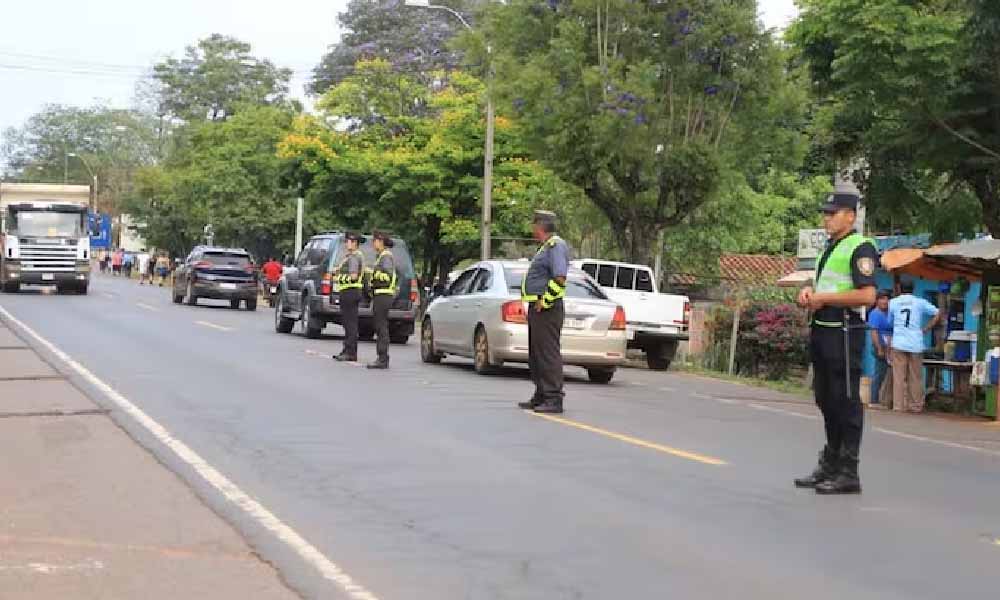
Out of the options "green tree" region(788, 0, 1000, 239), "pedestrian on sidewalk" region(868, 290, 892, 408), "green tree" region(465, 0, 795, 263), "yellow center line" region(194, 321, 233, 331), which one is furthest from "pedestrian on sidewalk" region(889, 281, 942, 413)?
"yellow center line" region(194, 321, 233, 331)

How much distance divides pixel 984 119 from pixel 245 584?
16.0 metres

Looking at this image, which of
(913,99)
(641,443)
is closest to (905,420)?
(913,99)

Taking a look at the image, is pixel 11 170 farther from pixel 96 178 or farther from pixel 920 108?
pixel 920 108

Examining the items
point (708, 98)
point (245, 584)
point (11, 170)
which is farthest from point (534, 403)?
point (11, 170)

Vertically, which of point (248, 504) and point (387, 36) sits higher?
point (387, 36)

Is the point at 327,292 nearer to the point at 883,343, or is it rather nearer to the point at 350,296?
the point at 350,296

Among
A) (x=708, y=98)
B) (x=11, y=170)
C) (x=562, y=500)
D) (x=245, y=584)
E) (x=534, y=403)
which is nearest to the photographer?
(x=245, y=584)

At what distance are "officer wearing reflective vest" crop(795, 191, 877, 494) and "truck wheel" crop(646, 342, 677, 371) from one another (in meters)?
15.4

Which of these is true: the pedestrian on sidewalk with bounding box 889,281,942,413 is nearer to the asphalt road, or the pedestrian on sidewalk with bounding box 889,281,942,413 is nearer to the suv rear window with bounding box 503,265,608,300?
the asphalt road

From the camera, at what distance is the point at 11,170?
13262cm

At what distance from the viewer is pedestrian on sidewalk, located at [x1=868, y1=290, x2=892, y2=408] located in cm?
1927

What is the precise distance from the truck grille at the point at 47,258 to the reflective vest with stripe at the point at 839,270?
118 feet

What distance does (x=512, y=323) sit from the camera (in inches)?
702

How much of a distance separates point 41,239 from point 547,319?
31969 millimetres
